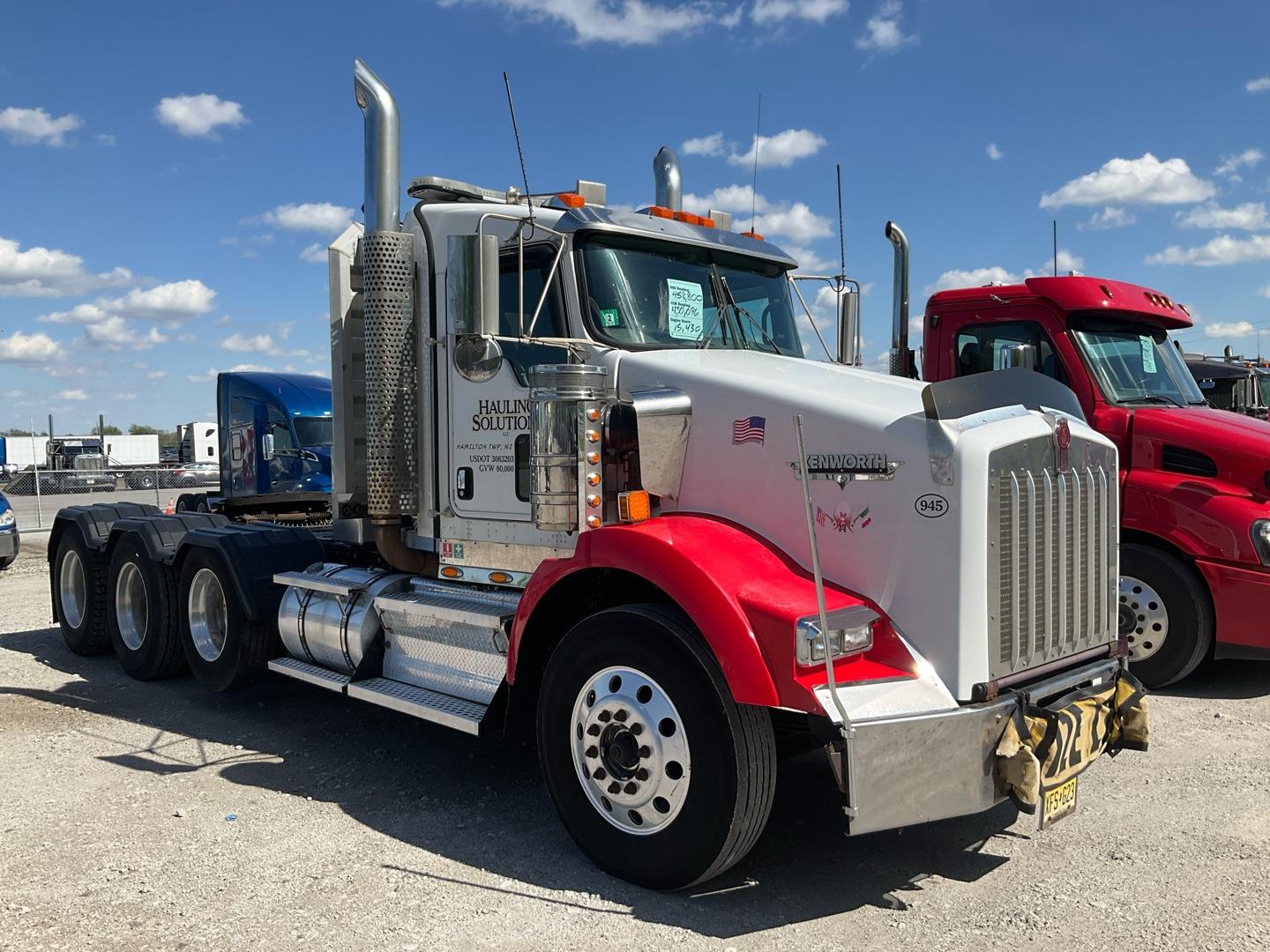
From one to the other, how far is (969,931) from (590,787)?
1534 mm

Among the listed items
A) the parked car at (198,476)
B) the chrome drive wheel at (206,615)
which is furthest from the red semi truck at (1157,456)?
the parked car at (198,476)

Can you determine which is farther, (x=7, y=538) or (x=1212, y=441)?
(x=7, y=538)

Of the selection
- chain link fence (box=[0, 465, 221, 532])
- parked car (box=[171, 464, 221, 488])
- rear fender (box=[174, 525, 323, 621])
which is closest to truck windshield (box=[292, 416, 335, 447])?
rear fender (box=[174, 525, 323, 621])

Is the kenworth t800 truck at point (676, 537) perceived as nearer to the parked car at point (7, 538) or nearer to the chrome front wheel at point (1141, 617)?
the chrome front wheel at point (1141, 617)

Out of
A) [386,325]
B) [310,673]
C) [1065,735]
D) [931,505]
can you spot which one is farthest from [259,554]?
[1065,735]

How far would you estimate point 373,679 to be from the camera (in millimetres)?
5859

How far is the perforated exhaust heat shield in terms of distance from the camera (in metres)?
5.79

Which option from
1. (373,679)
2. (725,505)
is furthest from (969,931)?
(373,679)

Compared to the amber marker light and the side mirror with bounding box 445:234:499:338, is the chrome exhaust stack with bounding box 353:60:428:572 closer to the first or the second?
the side mirror with bounding box 445:234:499:338

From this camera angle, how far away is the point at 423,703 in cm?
522

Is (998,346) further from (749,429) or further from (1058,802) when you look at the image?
(1058,802)

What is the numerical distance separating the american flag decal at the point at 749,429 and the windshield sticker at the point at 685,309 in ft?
2.96

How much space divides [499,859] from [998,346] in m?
5.70

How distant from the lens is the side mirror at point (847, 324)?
20.3 ft
